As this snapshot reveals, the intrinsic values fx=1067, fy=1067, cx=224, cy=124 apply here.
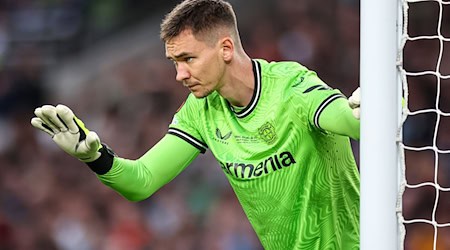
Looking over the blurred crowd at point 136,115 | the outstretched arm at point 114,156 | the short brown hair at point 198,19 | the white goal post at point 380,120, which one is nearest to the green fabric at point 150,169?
the outstretched arm at point 114,156

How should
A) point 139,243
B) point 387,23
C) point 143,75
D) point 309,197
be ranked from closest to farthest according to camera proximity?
point 387,23 → point 309,197 → point 139,243 → point 143,75

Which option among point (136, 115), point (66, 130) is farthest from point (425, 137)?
point (66, 130)

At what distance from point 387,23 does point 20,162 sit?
767 cm

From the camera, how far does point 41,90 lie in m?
11.3

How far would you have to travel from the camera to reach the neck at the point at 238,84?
436cm

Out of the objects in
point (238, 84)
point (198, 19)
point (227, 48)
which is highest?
point (198, 19)

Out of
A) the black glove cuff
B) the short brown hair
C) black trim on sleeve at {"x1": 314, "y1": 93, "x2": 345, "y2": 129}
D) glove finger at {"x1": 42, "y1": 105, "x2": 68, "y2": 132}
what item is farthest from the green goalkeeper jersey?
glove finger at {"x1": 42, "y1": 105, "x2": 68, "y2": 132}

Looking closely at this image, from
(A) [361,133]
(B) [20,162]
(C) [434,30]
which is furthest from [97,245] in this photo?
(A) [361,133]

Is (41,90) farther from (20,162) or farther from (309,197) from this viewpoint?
(309,197)

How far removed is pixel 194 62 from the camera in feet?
13.9

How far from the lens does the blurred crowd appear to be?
30.9ft

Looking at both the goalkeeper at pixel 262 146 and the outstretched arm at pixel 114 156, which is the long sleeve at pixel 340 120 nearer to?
the goalkeeper at pixel 262 146

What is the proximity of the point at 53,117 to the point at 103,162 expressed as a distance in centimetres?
34

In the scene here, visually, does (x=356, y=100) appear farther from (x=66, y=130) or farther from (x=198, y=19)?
(x=66, y=130)
